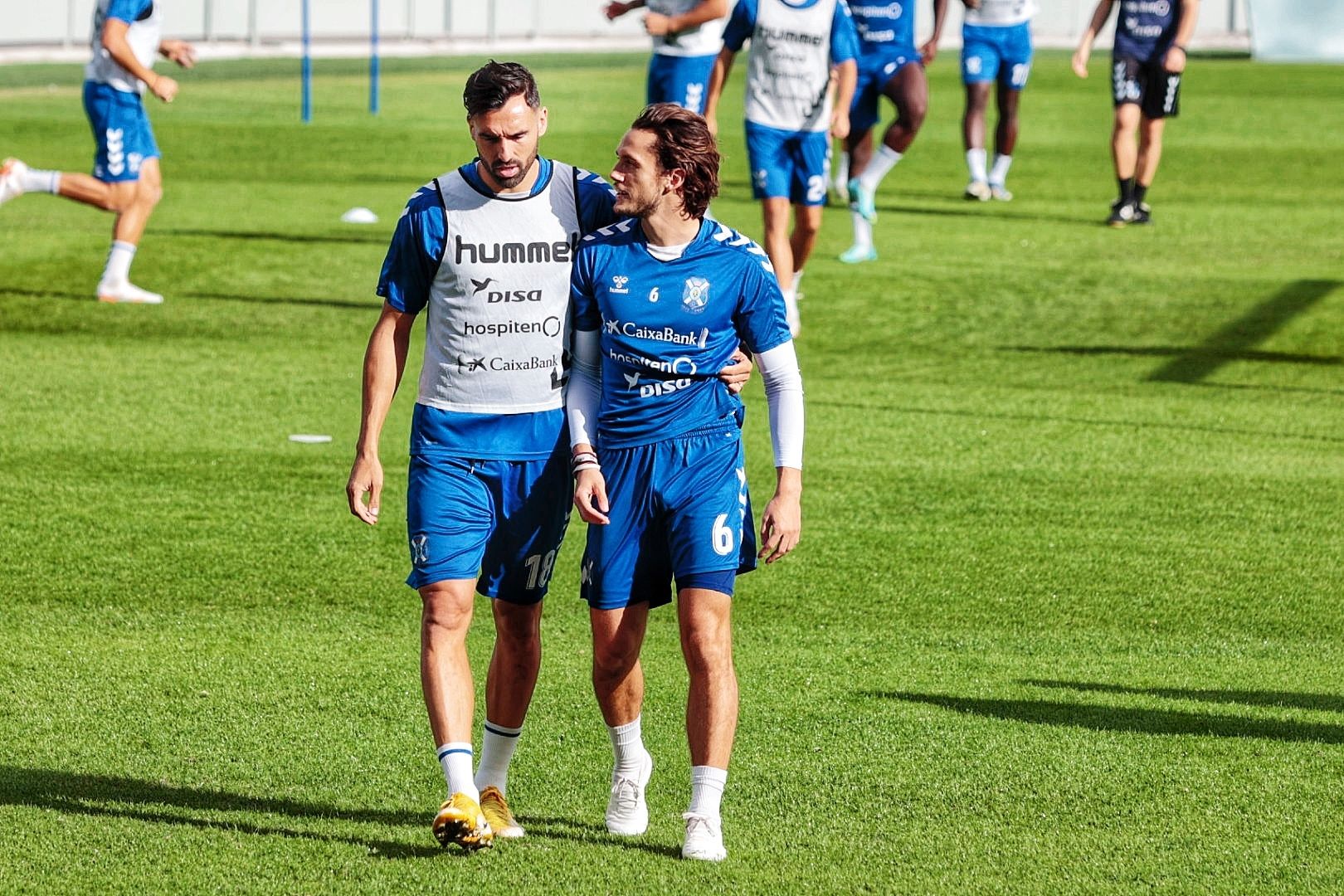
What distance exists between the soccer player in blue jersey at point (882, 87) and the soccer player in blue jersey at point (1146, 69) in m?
1.72

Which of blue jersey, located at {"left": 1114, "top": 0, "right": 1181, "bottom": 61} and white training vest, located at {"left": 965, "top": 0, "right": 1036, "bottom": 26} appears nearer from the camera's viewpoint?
blue jersey, located at {"left": 1114, "top": 0, "right": 1181, "bottom": 61}

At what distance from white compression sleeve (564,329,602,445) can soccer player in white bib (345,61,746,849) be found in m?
0.11

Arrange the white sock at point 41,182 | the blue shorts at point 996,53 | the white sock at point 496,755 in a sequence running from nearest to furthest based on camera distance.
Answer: the white sock at point 496,755, the white sock at point 41,182, the blue shorts at point 996,53

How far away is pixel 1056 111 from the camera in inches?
1098

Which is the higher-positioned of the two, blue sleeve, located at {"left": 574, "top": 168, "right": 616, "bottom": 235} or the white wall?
blue sleeve, located at {"left": 574, "top": 168, "right": 616, "bottom": 235}

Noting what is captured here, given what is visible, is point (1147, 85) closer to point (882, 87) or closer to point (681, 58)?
point (882, 87)

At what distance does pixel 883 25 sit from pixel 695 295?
34.9 feet

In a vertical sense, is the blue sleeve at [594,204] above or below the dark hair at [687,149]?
below

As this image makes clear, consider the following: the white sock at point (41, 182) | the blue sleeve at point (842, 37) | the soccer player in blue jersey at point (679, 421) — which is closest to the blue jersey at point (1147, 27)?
the blue sleeve at point (842, 37)

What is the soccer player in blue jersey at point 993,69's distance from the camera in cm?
1783

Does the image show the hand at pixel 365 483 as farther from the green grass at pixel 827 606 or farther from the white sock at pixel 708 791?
the white sock at pixel 708 791

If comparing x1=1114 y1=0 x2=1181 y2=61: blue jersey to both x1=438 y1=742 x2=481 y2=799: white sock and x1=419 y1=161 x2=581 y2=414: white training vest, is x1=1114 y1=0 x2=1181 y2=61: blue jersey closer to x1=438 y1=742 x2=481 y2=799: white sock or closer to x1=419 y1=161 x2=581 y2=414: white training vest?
x1=419 y1=161 x2=581 y2=414: white training vest

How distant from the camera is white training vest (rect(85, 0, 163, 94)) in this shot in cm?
1220

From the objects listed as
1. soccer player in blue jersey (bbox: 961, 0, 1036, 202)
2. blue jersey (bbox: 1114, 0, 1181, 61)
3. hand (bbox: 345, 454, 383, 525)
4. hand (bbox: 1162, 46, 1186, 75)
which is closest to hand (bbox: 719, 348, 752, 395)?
hand (bbox: 345, 454, 383, 525)
